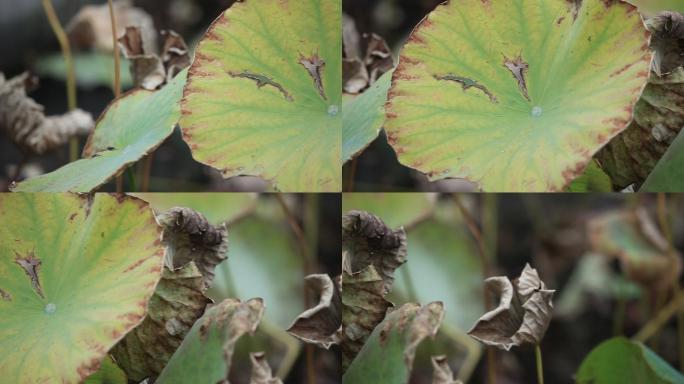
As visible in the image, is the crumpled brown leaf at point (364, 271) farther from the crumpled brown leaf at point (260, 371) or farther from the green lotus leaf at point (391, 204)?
the crumpled brown leaf at point (260, 371)

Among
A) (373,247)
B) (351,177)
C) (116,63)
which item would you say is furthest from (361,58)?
(116,63)

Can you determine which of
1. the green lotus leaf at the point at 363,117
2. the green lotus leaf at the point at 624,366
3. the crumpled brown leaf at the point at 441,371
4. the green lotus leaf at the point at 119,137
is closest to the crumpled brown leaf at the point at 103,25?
the green lotus leaf at the point at 119,137

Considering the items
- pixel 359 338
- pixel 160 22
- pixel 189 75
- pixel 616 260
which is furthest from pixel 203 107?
pixel 616 260

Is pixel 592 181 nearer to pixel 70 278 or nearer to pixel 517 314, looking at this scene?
pixel 517 314

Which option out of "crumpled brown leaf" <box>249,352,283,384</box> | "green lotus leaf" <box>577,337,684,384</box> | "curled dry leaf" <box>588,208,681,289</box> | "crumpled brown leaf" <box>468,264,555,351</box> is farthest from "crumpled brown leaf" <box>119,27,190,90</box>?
"green lotus leaf" <box>577,337,684,384</box>

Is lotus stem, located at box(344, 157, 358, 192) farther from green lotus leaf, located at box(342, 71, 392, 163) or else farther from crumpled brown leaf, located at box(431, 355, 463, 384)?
crumpled brown leaf, located at box(431, 355, 463, 384)

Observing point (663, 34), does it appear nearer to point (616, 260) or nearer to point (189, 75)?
point (616, 260)
